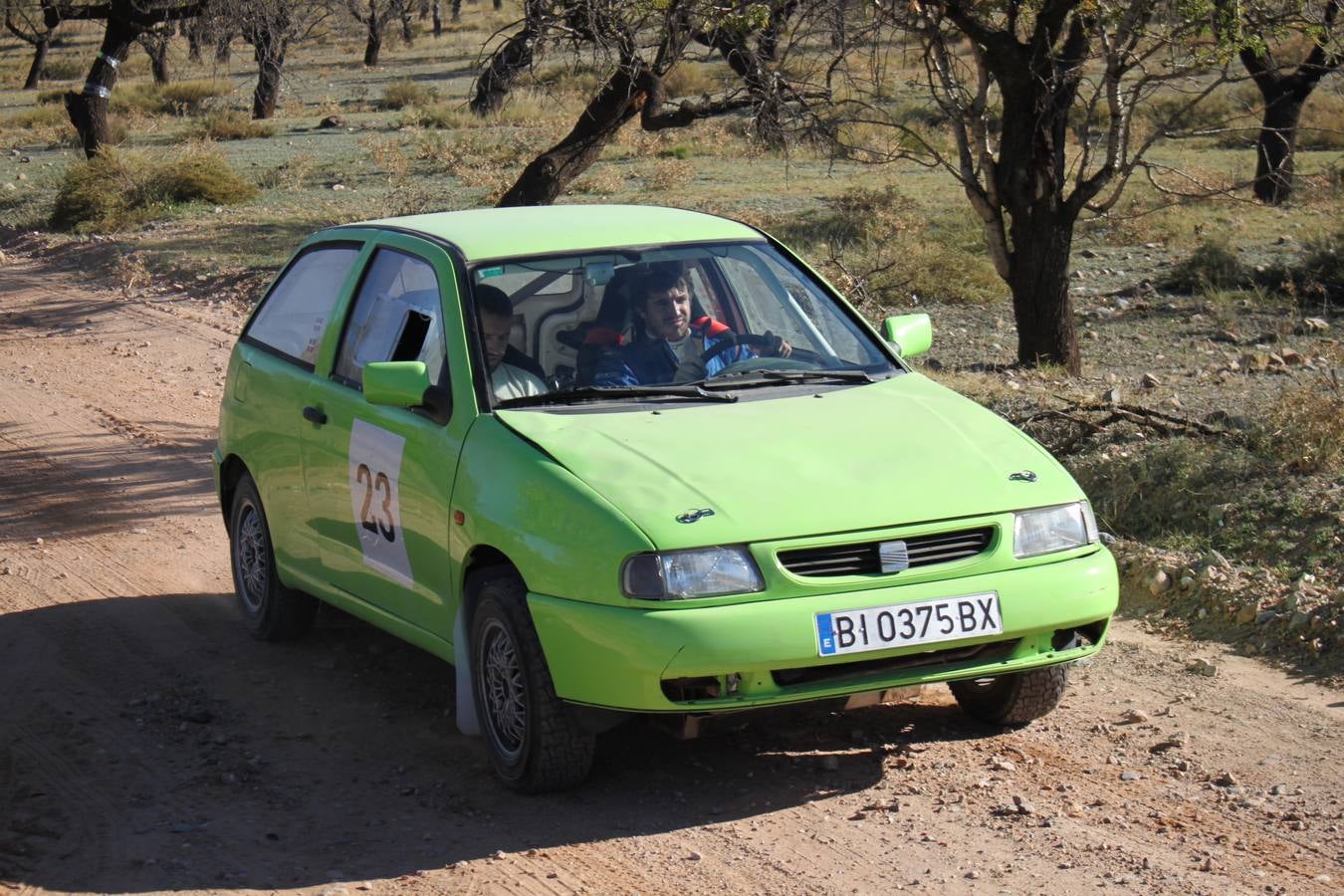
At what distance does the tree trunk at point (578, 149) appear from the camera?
1666 cm

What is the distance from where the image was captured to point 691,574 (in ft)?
14.0

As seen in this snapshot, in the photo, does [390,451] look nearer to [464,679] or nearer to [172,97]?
[464,679]

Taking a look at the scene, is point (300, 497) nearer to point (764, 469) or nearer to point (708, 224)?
point (708, 224)

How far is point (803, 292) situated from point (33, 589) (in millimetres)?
3659

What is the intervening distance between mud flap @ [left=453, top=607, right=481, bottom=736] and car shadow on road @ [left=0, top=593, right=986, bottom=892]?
16cm

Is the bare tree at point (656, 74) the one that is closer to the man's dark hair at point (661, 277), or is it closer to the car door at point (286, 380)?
the car door at point (286, 380)

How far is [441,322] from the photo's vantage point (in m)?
5.32

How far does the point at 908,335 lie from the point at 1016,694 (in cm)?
138

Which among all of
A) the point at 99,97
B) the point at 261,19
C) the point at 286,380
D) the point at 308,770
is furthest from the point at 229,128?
the point at 308,770

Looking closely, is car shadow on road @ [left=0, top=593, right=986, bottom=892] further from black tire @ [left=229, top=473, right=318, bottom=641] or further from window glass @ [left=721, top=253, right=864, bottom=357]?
window glass @ [left=721, top=253, right=864, bottom=357]

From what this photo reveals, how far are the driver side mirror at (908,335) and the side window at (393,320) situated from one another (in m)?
1.58

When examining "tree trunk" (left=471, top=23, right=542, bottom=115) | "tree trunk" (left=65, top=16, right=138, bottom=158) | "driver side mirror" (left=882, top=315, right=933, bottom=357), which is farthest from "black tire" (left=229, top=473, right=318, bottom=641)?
"tree trunk" (left=65, top=16, right=138, bottom=158)

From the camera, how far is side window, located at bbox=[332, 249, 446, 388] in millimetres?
5387

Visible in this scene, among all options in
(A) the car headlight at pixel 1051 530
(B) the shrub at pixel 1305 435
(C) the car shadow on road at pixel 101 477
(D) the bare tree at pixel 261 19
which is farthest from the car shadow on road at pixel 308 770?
(D) the bare tree at pixel 261 19
